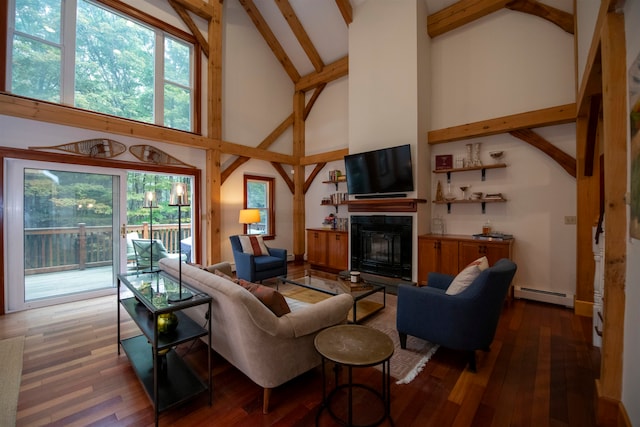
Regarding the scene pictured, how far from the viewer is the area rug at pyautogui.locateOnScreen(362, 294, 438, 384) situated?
224 centimetres

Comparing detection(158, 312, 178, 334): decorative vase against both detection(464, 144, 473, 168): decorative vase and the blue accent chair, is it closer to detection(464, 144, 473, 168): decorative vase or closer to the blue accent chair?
the blue accent chair

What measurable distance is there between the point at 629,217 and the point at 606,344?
2.71 feet

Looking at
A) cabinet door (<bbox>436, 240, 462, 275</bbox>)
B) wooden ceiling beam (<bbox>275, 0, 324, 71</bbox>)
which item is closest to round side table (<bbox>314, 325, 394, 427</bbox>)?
cabinet door (<bbox>436, 240, 462, 275</bbox>)

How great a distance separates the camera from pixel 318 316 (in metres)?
2.03

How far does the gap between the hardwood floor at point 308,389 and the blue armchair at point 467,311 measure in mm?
261

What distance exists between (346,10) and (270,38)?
205 centimetres

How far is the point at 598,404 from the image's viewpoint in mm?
1750

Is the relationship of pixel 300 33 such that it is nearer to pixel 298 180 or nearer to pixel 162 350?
pixel 298 180

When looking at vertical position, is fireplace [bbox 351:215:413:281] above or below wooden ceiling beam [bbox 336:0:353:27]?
below

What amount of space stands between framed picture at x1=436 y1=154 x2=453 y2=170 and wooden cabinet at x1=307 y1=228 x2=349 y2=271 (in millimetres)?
2130

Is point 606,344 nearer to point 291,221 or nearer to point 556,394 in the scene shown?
point 556,394

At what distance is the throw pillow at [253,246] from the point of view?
4855 millimetres

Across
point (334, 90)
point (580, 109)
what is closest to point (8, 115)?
point (334, 90)

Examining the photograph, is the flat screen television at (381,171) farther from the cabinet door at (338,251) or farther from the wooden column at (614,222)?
the wooden column at (614,222)
